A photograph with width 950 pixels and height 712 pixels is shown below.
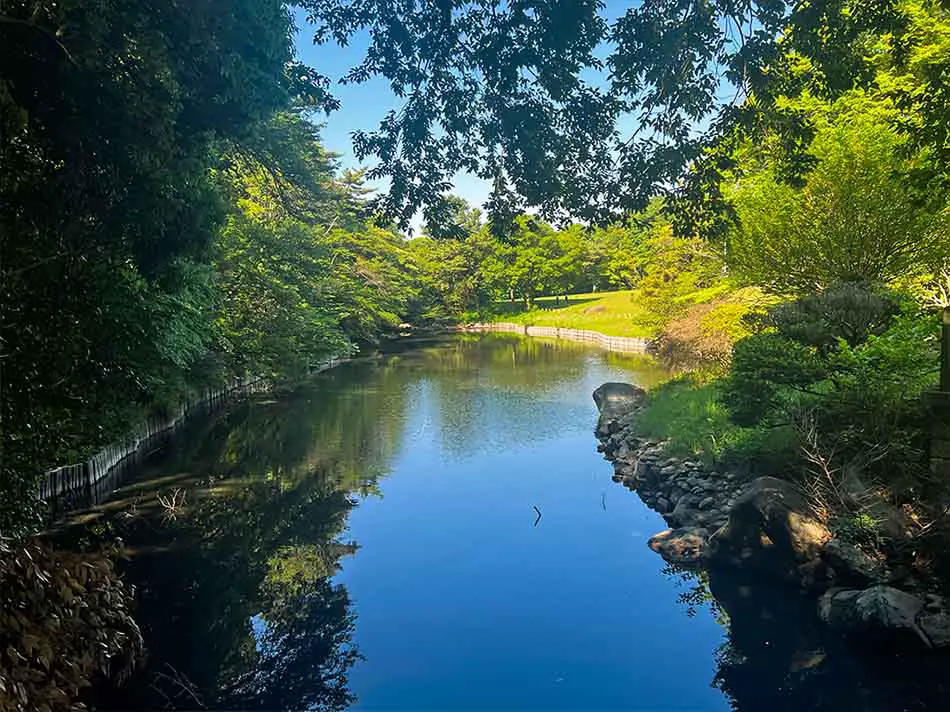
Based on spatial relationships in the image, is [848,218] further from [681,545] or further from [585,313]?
[585,313]

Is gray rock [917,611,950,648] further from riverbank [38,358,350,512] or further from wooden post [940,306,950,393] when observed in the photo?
riverbank [38,358,350,512]

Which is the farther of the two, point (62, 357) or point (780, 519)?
point (780, 519)

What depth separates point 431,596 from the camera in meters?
9.33

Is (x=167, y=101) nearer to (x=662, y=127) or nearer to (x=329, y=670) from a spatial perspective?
(x=662, y=127)

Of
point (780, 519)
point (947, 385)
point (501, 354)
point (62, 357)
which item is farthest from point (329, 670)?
point (501, 354)

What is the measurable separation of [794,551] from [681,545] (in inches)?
77.4

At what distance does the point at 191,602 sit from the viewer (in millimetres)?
8930

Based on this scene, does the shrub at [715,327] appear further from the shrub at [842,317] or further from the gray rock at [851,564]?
the gray rock at [851,564]

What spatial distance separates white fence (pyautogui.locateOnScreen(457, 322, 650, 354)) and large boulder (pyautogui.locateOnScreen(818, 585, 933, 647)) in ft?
101

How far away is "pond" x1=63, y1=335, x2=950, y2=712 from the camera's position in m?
7.00

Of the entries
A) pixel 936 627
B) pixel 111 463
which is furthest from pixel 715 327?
pixel 111 463

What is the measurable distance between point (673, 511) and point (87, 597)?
992cm

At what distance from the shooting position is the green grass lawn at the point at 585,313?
4693cm

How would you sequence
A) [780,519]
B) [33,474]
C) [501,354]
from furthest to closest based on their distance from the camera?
[501,354] < [780,519] < [33,474]
